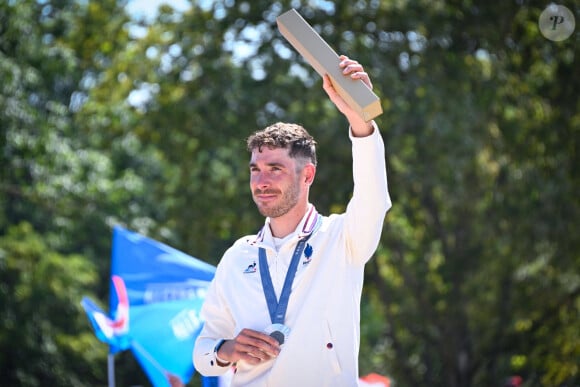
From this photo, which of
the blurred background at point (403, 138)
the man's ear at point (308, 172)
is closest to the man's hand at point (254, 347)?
the man's ear at point (308, 172)

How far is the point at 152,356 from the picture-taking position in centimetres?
726

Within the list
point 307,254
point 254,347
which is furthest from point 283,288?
point 254,347

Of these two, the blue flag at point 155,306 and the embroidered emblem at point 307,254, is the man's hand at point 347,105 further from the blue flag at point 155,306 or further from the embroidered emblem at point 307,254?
the blue flag at point 155,306

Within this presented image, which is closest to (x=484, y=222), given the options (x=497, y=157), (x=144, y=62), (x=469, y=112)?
(x=497, y=157)

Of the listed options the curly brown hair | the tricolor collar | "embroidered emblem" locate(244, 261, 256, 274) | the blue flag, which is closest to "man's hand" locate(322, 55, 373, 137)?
the curly brown hair

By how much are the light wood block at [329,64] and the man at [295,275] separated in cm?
5

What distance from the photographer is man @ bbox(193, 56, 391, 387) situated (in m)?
3.93

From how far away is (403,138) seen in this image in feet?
46.7

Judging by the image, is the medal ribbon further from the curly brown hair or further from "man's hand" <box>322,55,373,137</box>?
"man's hand" <box>322,55,373,137</box>

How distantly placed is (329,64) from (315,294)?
3.06 ft

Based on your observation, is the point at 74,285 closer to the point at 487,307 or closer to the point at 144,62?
the point at 144,62

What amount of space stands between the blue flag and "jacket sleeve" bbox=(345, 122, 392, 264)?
10.8 ft

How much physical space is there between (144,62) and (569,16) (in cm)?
686

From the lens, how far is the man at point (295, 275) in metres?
3.93
